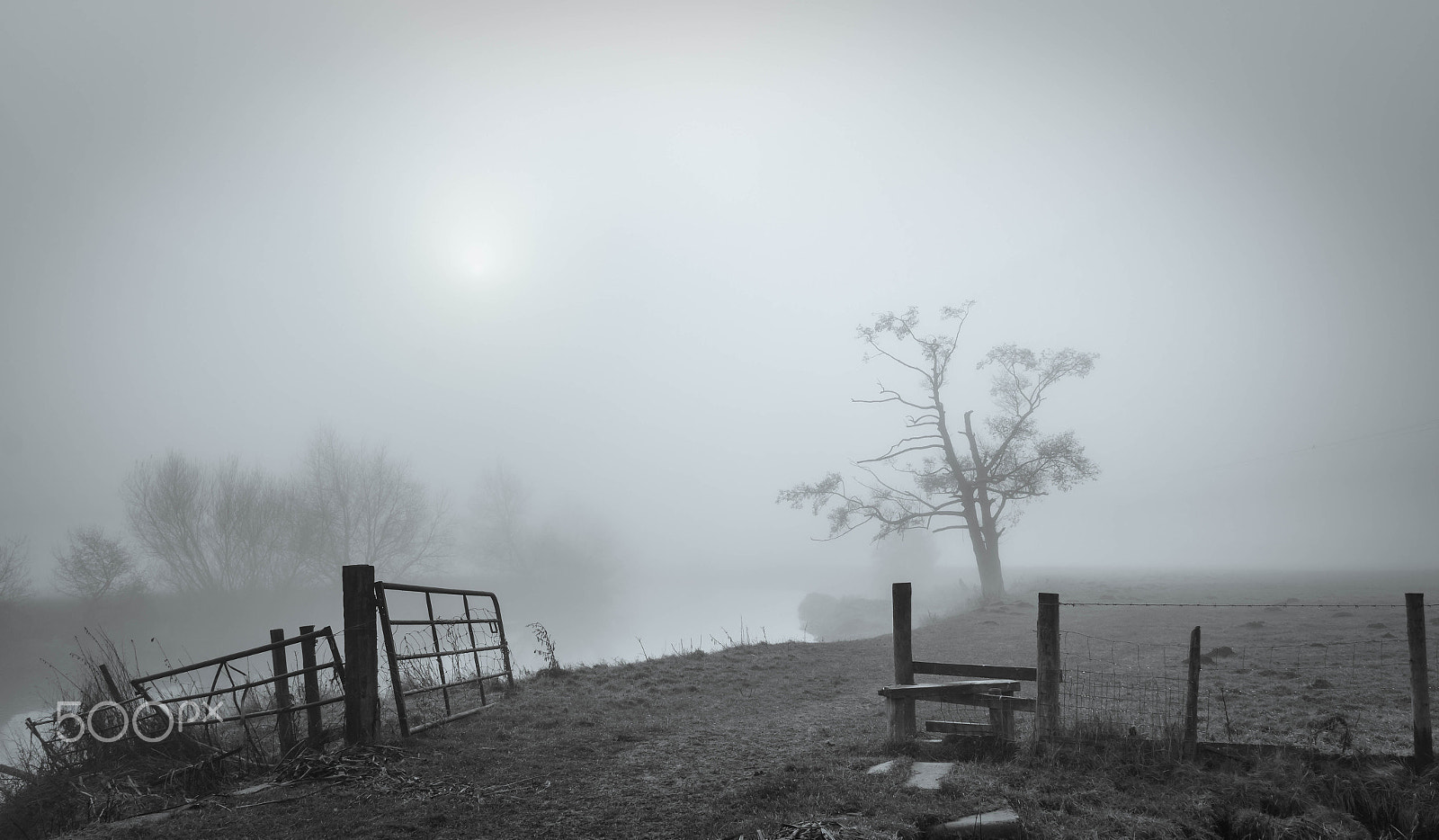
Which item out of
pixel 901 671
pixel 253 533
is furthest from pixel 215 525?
pixel 901 671

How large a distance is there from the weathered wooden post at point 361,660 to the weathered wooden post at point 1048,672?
7.72 m

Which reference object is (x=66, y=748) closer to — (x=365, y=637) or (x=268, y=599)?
(x=365, y=637)

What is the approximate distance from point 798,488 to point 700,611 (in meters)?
31.4

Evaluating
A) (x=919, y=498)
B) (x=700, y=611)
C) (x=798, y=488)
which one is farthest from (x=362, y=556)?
(x=919, y=498)

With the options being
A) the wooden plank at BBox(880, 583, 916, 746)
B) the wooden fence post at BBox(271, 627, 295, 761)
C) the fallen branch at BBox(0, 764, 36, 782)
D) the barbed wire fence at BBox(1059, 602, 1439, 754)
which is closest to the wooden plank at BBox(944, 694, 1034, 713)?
the barbed wire fence at BBox(1059, 602, 1439, 754)

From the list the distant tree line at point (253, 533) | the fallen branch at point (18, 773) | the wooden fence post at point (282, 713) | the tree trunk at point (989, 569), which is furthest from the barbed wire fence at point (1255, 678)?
the distant tree line at point (253, 533)

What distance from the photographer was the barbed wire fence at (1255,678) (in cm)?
689

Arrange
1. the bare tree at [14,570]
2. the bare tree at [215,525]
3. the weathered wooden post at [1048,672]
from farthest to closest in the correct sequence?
the bare tree at [215,525], the bare tree at [14,570], the weathered wooden post at [1048,672]

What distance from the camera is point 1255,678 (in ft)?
35.1

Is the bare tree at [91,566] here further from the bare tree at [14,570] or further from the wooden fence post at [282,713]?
the wooden fence post at [282,713]

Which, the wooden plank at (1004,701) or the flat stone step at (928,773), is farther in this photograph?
the wooden plank at (1004,701)

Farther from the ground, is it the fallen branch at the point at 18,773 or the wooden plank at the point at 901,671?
the wooden plank at the point at 901,671

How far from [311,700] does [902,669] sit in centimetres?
757

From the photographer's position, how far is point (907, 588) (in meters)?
8.18
